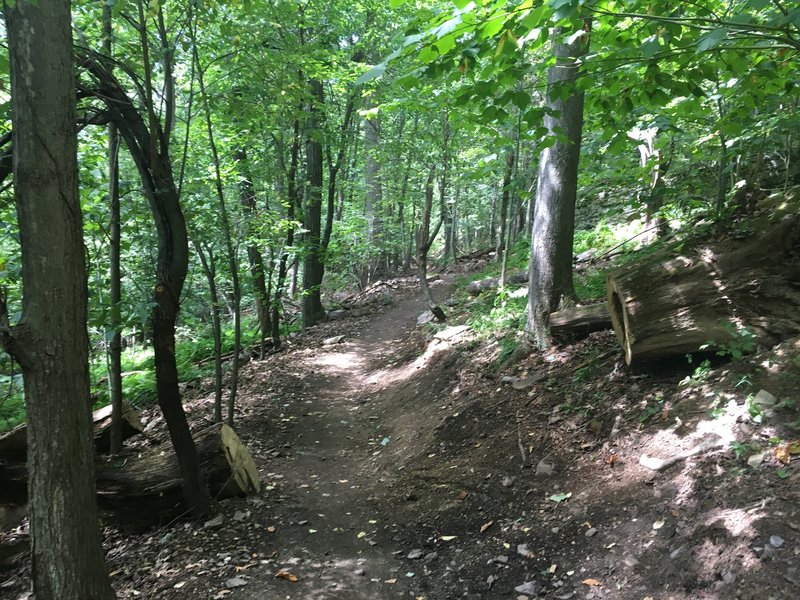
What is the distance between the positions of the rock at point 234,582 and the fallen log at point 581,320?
4.39 meters

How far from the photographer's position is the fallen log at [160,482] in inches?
189

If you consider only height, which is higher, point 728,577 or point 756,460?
point 756,460

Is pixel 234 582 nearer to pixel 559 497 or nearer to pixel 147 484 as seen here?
pixel 147 484

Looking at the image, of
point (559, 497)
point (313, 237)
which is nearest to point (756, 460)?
point (559, 497)

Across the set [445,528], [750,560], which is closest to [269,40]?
[445,528]

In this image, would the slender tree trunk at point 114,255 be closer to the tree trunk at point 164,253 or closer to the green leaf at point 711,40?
the tree trunk at point 164,253

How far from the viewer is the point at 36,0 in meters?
2.45

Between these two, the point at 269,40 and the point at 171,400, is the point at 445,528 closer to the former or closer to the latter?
the point at 171,400

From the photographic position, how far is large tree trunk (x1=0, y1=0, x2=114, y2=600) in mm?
2689

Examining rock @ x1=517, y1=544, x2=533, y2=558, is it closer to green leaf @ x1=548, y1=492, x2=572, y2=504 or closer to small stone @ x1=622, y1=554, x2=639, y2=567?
green leaf @ x1=548, y1=492, x2=572, y2=504

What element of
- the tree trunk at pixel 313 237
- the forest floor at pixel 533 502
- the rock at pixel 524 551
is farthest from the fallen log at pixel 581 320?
the tree trunk at pixel 313 237

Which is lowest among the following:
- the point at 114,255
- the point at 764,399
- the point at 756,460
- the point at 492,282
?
the point at 756,460

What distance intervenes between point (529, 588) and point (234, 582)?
224 cm

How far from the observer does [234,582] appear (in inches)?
153
